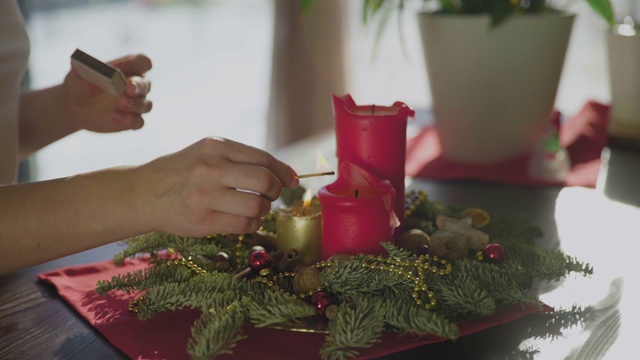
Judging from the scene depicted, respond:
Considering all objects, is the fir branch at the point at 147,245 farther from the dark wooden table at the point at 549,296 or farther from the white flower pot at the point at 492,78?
the white flower pot at the point at 492,78

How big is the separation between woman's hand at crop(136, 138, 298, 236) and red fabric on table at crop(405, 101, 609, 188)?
2.19ft

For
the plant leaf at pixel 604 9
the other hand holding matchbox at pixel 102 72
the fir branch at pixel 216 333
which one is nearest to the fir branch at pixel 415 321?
the fir branch at pixel 216 333

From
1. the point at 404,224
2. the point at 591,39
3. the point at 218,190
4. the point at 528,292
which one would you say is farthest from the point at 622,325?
the point at 591,39

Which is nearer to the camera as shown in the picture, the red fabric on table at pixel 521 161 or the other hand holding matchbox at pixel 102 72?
the other hand holding matchbox at pixel 102 72

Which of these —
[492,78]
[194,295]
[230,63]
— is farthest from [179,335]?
Answer: [230,63]

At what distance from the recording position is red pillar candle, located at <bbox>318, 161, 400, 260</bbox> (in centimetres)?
77

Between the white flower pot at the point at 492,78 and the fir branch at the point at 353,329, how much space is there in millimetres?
729

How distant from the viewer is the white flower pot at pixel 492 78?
1.30 m

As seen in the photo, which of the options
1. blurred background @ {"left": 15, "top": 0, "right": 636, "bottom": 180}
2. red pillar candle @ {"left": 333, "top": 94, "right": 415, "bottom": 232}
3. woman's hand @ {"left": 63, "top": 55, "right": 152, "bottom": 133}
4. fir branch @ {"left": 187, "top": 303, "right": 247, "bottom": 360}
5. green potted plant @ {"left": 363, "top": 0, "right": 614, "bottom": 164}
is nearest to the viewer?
fir branch @ {"left": 187, "top": 303, "right": 247, "bottom": 360}

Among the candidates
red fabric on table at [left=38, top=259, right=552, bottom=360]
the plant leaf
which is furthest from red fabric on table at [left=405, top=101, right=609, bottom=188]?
red fabric on table at [left=38, top=259, right=552, bottom=360]

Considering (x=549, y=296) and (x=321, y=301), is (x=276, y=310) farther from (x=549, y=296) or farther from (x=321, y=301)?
(x=549, y=296)

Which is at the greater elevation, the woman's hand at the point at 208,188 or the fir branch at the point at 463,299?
the woman's hand at the point at 208,188

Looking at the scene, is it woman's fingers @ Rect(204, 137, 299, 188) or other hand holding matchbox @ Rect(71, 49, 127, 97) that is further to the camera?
other hand holding matchbox @ Rect(71, 49, 127, 97)

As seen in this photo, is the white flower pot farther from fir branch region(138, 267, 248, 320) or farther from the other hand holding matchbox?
fir branch region(138, 267, 248, 320)
